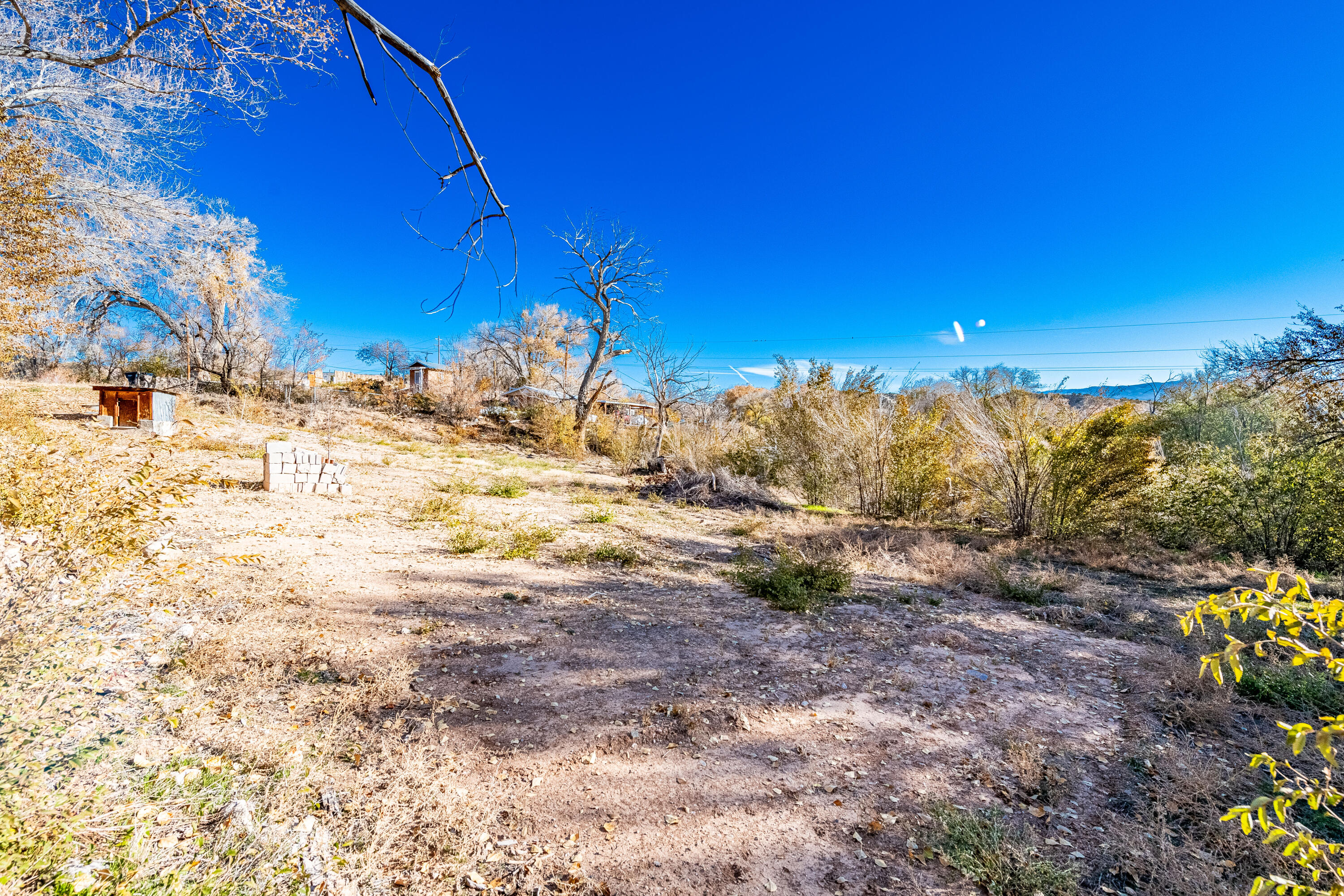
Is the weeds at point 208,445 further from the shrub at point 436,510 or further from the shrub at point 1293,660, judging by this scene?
the shrub at point 1293,660

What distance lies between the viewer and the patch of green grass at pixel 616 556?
6047 millimetres

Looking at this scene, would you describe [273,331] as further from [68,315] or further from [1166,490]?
[1166,490]

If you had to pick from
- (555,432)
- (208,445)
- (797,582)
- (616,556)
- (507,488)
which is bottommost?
(797,582)

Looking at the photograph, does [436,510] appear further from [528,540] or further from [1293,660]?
[1293,660]

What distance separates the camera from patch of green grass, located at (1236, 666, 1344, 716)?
10.3 ft

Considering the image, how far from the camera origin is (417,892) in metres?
1.81

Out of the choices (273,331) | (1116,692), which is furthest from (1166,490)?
(273,331)

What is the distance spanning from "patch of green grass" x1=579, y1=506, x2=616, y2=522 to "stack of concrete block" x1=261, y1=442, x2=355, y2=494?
3.96 metres

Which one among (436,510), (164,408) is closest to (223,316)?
(164,408)

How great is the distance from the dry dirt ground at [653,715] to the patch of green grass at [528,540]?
0.48 metres

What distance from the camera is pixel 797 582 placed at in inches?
203

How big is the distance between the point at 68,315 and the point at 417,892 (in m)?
13.7

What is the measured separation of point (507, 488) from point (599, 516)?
271cm

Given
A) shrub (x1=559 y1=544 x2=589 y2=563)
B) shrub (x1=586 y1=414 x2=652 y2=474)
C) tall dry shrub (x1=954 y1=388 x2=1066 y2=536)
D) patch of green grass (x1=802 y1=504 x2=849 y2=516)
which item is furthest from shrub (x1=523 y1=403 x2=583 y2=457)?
tall dry shrub (x1=954 y1=388 x2=1066 y2=536)
